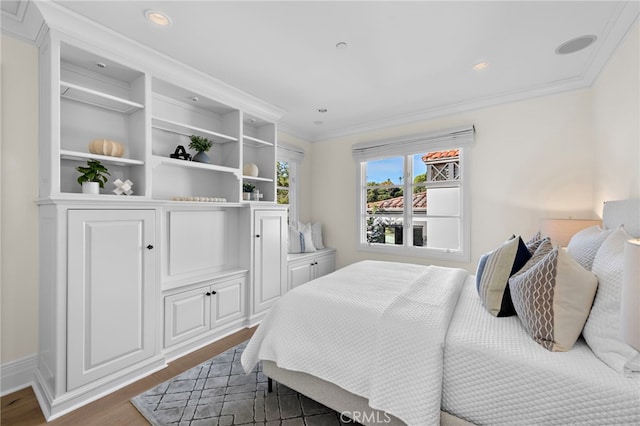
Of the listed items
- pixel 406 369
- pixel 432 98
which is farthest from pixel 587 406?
pixel 432 98

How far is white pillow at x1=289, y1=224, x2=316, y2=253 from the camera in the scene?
4042mm

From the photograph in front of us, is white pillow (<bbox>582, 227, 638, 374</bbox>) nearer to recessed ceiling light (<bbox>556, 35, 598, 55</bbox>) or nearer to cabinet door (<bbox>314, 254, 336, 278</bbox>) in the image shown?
recessed ceiling light (<bbox>556, 35, 598, 55</bbox>)

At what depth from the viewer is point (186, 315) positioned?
2.48 m

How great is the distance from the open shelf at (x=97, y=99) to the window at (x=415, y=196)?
2834 mm

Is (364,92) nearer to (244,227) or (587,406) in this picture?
(244,227)

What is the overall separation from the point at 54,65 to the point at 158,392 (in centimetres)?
227

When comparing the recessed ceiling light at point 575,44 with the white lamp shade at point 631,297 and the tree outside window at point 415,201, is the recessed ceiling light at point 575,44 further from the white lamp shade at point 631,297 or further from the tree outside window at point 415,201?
the white lamp shade at point 631,297

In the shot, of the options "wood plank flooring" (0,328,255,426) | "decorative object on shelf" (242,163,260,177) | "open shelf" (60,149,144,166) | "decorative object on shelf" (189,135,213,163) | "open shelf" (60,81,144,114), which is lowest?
"wood plank flooring" (0,328,255,426)

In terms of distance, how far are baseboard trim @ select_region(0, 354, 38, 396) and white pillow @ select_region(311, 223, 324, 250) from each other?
3.14 metres

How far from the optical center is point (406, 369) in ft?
4.25

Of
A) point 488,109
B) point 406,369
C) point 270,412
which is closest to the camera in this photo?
point 406,369

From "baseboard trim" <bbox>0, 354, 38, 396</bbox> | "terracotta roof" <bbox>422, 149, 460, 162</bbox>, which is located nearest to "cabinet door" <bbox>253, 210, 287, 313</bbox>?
"baseboard trim" <bbox>0, 354, 38, 396</bbox>

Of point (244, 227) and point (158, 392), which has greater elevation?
point (244, 227)

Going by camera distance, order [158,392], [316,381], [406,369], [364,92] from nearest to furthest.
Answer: [406,369]
[316,381]
[158,392]
[364,92]
